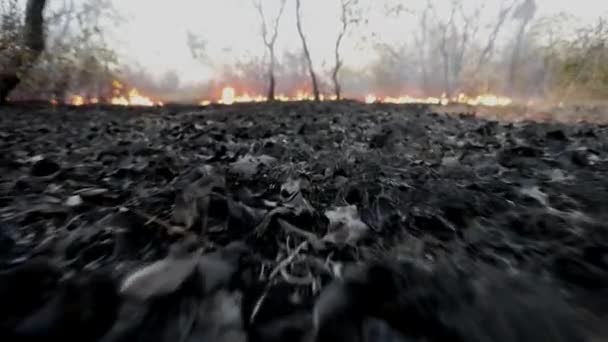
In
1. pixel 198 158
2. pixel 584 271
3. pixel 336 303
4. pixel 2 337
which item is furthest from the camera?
pixel 198 158

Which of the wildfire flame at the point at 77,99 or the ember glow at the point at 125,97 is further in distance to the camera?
the ember glow at the point at 125,97

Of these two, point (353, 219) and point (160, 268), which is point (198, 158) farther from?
point (160, 268)

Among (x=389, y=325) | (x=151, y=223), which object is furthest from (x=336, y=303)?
(x=151, y=223)

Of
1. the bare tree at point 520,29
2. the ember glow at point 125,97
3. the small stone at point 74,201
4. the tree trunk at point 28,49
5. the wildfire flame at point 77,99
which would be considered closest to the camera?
the small stone at point 74,201

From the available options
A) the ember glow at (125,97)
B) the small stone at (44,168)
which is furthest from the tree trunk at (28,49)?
the small stone at (44,168)

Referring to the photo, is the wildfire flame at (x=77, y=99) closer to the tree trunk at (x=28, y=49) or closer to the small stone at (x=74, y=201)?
the tree trunk at (x=28, y=49)

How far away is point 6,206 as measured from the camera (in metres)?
1.32

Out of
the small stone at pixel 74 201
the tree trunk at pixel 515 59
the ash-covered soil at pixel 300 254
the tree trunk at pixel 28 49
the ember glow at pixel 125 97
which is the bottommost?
the ember glow at pixel 125 97

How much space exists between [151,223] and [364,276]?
27.0 inches

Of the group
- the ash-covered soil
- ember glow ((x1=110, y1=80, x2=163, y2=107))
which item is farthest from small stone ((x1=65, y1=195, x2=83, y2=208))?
ember glow ((x1=110, y1=80, x2=163, y2=107))

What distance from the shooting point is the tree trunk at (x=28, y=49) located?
→ 31.3 feet

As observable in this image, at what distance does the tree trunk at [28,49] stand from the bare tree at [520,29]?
3714cm

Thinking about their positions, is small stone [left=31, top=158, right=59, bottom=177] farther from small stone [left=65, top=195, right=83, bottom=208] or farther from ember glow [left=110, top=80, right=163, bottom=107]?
ember glow [left=110, top=80, right=163, bottom=107]

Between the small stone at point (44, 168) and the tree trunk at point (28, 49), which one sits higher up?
the tree trunk at point (28, 49)
